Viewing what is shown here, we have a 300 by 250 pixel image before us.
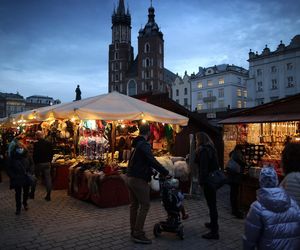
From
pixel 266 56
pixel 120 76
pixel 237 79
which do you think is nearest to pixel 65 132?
pixel 266 56

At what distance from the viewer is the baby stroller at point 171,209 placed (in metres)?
4.90

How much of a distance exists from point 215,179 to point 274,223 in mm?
2593

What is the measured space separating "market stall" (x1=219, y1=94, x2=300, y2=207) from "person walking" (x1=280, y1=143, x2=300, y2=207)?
3.95 m

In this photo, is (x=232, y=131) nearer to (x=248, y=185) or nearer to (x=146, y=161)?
(x=248, y=185)

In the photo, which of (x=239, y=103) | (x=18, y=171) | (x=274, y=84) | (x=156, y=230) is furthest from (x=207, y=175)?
(x=239, y=103)

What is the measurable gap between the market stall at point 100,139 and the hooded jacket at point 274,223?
5.01 m

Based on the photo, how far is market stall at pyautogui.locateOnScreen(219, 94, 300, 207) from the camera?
6.88 m

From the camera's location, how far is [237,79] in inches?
2188

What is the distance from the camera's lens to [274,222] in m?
2.34

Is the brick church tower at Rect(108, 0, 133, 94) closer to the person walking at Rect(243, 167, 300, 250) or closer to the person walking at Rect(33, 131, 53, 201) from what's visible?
the person walking at Rect(33, 131, 53, 201)

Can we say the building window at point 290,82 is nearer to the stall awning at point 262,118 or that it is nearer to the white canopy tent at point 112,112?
the stall awning at point 262,118

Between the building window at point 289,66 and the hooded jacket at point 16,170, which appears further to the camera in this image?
the building window at point 289,66

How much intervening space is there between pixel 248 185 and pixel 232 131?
5157mm

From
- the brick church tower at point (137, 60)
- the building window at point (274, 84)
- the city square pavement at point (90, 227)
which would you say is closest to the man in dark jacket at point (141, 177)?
the city square pavement at point (90, 227)
